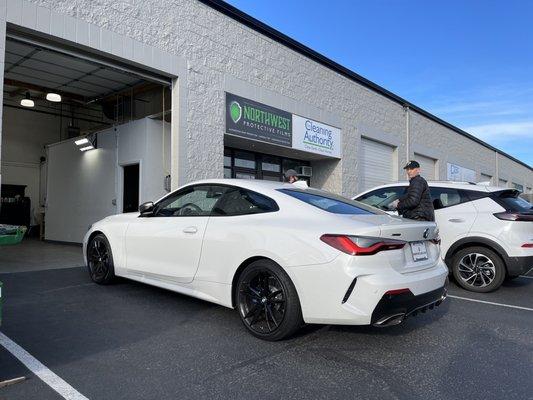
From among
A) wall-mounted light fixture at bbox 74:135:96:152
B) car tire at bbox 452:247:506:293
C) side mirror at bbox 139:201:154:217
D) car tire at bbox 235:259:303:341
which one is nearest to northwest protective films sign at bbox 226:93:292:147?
wall-mounted light fixture at bbox 74:135:96:152

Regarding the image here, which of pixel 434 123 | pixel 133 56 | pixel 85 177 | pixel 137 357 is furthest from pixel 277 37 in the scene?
pixel 434 123

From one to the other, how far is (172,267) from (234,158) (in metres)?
8.33

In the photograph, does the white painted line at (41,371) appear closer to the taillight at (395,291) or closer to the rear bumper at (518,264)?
the taillight at (395,291)

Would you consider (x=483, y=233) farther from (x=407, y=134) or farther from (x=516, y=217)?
(x=407, y=134)

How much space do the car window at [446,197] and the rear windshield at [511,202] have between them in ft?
1.53

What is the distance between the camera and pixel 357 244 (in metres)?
3.52

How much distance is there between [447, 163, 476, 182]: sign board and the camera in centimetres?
2370

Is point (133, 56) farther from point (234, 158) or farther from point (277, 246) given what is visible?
point (277, 246)

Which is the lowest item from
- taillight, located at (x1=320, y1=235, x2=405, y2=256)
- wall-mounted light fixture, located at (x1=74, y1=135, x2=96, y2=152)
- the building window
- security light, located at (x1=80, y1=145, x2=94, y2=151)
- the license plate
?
the license plate

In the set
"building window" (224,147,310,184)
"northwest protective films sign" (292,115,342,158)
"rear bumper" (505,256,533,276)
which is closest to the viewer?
"rear bumper" (505,256,533,276)

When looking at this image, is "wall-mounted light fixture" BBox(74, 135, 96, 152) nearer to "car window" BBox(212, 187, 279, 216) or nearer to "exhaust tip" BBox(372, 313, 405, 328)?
"car window" BBox(212, 187, 279, 216)

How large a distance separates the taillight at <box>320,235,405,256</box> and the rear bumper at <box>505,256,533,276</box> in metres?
3.73

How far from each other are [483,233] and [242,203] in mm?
4090

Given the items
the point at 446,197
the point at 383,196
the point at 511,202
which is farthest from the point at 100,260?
the point at 511,202
